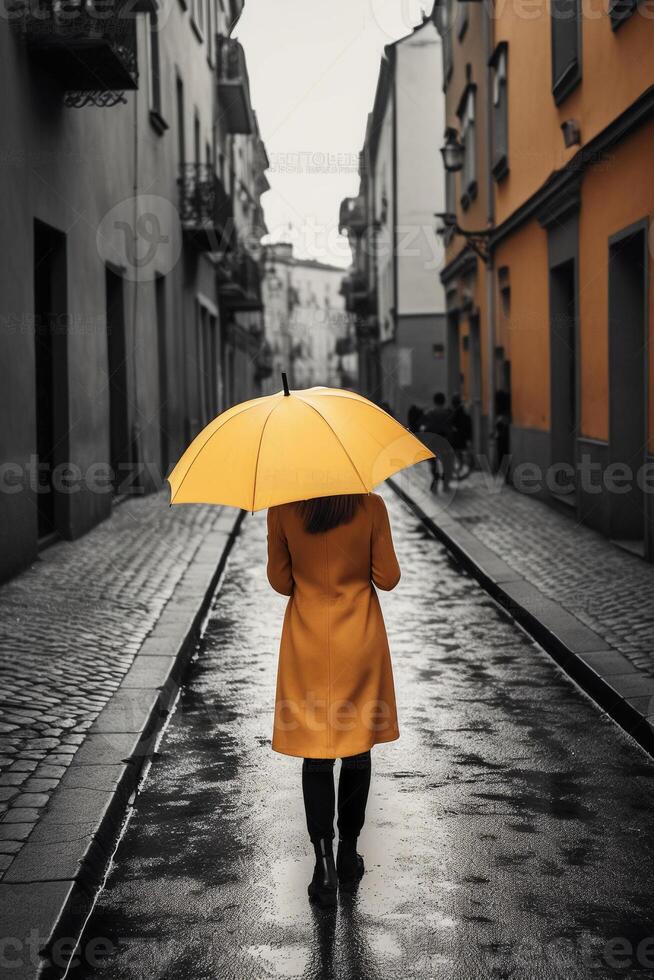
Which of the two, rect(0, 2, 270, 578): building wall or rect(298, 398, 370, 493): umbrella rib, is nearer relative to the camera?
rect(298, 398, 370, 493): umbrella rib

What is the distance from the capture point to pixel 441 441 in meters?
17.5

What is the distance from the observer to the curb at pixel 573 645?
5.61m

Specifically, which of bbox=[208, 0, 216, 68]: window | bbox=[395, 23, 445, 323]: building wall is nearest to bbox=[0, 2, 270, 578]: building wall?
bbox=[208, 0, 216, 68]: window

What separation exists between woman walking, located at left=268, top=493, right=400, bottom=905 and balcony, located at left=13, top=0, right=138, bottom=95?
25.7ft

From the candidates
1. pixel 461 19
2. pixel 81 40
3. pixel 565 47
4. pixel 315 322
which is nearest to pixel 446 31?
pixel 461 19

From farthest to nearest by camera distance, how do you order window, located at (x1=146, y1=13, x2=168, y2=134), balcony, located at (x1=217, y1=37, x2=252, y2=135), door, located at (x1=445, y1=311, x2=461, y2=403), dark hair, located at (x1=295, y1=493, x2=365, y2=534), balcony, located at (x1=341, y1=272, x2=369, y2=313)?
balcony, located at (x1=341, y1=272, x2=369, y2=313) < balcony, located at (x1=217, y1=37, x2=252, y2=135) < door, located at (x1=445, y1=311, x2=461, y2=403) < window, located at (x1=146, y1=13, x2=168, y2=134) < dark hair, located at (x1=295, y1=493, x2=365, y2=534)

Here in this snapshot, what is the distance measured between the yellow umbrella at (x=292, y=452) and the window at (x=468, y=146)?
17.8 meters

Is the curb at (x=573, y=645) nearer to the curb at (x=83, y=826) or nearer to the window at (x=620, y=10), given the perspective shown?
the curb at (x=83, y=826)

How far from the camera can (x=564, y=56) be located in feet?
43.4

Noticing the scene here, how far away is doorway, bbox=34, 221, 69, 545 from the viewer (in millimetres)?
11492

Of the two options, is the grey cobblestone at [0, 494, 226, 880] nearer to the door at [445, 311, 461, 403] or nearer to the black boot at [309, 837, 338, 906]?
the black boot at [309, 837, 338, 906]

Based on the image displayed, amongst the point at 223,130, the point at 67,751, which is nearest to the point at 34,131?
the point at 67,751

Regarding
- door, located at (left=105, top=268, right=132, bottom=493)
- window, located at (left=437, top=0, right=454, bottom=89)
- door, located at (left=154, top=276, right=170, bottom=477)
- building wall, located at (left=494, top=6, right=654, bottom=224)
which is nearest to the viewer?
building wall, located at (left=494, top=6, right=654, bottom=224)

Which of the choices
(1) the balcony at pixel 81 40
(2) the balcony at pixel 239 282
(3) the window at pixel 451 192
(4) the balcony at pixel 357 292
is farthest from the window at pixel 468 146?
(4) the balcony at pixel 357 292
